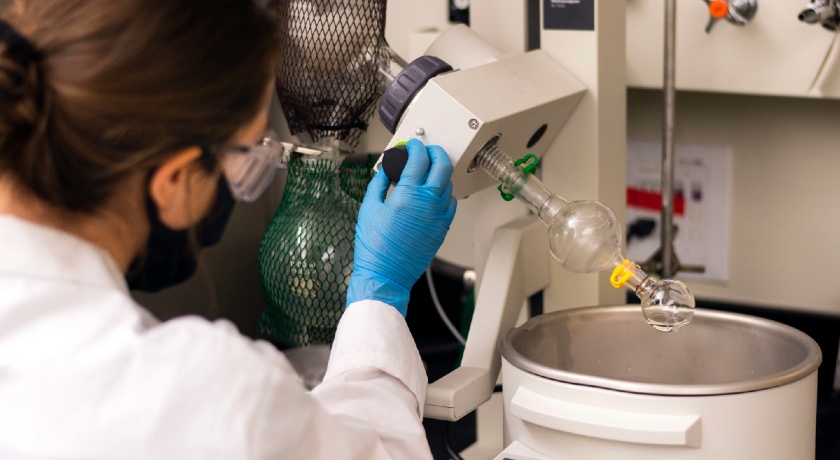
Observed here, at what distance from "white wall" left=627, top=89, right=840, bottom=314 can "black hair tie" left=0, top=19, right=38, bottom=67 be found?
119 cm

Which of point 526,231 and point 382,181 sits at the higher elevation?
point 382,181

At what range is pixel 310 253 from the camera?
129 cm

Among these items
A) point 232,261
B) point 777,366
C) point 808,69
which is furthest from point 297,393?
point 232,261

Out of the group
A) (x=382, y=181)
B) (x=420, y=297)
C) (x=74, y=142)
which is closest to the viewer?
(x=74, y=142)

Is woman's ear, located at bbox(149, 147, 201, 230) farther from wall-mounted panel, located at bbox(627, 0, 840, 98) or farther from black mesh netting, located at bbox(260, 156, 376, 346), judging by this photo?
wall-mounted panel, located at bbox(627, 0, 840, 98)

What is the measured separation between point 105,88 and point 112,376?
8.6 inches

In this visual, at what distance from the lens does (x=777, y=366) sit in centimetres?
112

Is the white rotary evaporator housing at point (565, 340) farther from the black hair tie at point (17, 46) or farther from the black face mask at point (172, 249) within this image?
the black hair tie at point (17, 46)

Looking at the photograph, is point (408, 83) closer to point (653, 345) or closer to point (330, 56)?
point (330, 56)

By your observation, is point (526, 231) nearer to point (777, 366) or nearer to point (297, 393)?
point (777, 366)

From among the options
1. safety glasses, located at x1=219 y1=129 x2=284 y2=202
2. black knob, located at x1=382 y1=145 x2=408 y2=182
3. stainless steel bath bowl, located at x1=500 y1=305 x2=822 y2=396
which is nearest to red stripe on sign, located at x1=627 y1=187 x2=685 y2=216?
stainless steel bath bowl, located at x1=500 y1=305 x2=822 y2=396

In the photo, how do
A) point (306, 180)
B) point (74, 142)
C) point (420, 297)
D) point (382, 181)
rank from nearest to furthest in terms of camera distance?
point (74, 142)
point (382, 181)
point (306, 180)
point (420, 297)

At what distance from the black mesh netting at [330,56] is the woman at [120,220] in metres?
0.42

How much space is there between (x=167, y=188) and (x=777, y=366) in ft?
2.47
